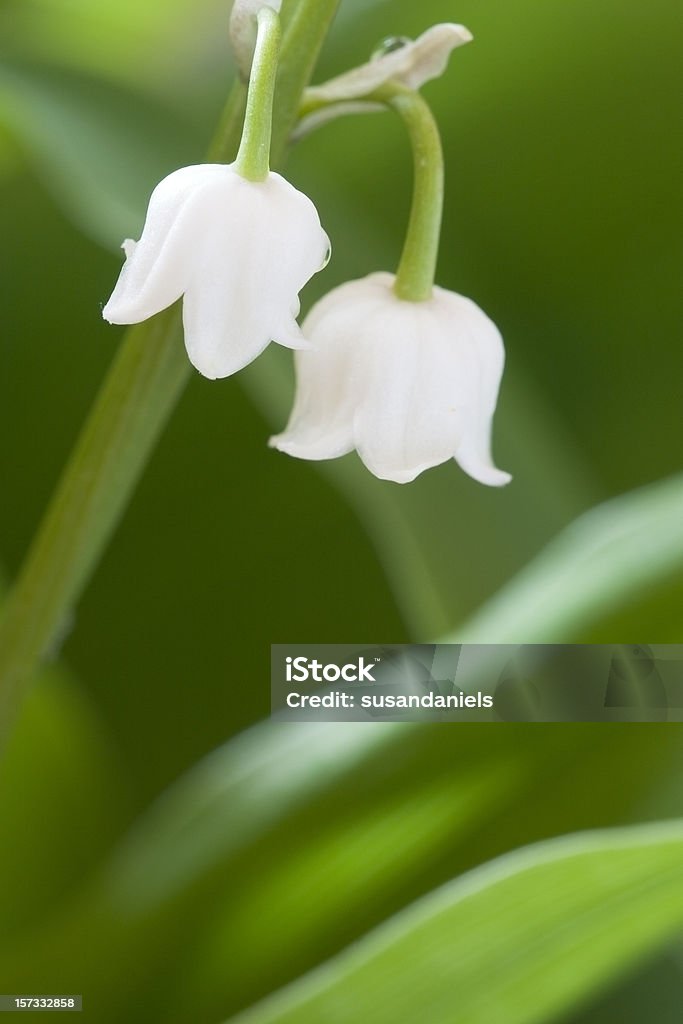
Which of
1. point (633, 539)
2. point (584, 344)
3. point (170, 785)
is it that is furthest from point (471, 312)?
point (170, 785)

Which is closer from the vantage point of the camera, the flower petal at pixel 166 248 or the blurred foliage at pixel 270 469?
the flower petal at pixel 166 248

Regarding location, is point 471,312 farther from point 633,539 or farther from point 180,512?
point 180,512

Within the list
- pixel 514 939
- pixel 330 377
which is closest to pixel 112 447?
pixel 330 377

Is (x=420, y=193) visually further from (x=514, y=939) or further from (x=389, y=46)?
(x=514, y=939)

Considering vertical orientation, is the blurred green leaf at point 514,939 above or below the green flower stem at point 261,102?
below

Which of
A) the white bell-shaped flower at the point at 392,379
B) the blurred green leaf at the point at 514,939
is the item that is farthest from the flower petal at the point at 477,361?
the blurred green leaf at the point at 514,939

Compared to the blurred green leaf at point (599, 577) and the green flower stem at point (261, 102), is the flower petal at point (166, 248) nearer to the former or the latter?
the green flower stem at point (261, 102)

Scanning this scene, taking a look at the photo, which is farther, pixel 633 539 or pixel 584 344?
pixel 584 344
